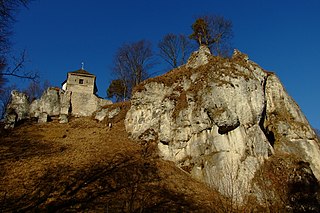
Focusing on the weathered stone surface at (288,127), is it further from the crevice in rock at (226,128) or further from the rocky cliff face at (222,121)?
the crevice in rock at (226,128)

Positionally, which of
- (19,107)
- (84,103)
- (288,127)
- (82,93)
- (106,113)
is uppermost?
(82,93)

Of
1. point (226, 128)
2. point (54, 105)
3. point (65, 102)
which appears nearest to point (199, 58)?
point (226, 128)

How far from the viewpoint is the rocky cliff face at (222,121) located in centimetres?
1319

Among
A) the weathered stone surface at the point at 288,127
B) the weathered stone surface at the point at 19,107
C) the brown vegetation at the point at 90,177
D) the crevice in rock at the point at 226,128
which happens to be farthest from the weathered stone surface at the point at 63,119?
the weathered stone surface at the point at 288,127

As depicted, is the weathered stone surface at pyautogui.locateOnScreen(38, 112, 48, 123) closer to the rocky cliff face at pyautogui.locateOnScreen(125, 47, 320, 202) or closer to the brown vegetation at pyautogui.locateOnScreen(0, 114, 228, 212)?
the brown vegetation at pyautogui.locateOnScreen(0, 114, 228, 212)

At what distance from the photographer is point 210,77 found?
1608cm

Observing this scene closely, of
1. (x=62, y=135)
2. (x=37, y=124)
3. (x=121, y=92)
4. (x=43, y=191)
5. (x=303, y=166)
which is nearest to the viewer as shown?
(x=43, y=191)

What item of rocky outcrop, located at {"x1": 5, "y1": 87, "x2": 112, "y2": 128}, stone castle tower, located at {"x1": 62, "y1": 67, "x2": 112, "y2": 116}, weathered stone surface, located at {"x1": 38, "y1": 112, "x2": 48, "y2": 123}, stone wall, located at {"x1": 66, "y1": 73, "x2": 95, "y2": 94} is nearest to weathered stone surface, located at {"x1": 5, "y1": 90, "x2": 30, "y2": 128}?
rocky outcrop, located at {"x1": 5, "y1": 87, "x2": 112, "y2": 128}

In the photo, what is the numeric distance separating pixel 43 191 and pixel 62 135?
9.83 m

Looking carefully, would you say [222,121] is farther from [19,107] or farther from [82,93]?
[19,107]

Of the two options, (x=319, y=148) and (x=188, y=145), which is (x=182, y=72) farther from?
(x=319, y=148)

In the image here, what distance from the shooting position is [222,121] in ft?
44.9

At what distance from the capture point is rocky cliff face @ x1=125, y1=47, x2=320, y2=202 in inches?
519

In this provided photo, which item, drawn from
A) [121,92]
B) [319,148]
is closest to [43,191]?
[319,148]
